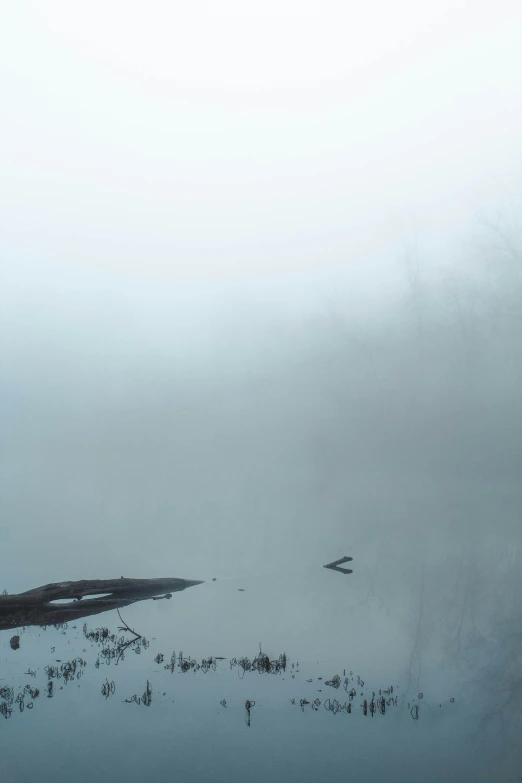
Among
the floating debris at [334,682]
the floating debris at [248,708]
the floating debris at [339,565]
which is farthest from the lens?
the floating debris at [339,565]

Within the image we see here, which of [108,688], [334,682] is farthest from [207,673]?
[334,682]

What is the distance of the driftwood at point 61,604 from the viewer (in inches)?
457

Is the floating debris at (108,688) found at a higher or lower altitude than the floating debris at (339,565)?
lower

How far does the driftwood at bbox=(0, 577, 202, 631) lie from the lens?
457 inches

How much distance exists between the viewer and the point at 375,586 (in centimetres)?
1380

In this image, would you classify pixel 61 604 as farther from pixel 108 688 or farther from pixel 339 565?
pixel 339 565

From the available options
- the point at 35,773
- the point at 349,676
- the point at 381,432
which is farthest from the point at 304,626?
the point at 381,432

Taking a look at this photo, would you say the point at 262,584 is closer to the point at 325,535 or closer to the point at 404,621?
the point at 325,535

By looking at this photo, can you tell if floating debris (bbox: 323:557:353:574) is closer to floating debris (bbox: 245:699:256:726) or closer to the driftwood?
the driftwood

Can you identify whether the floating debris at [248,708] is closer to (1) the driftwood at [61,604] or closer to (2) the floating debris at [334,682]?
(2) the floating debris at [334,682]

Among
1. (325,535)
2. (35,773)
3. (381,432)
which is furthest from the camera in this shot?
(381,432)

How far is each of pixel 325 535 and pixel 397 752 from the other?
12838 mm

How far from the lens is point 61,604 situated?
12781 millimetres

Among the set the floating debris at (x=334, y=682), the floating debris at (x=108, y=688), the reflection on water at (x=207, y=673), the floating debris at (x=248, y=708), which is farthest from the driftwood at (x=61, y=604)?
the floating debris at (x=334, y=682)
